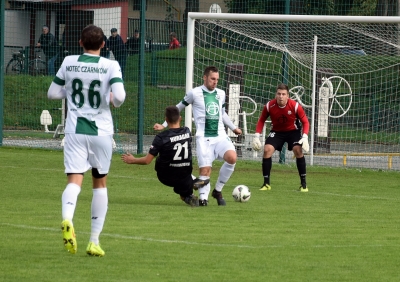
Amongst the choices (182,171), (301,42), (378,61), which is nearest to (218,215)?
(182,171)

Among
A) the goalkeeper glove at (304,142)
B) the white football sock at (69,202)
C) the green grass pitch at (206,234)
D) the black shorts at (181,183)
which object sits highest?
the goalkeeper glove at (304,142)

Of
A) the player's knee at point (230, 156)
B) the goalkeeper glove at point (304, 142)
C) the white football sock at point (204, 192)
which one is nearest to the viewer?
the white football sock at point (204, 192)

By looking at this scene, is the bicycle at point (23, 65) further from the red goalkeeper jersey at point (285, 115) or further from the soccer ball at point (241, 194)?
the soccer ball at point (241, 194)

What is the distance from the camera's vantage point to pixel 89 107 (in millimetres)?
8109

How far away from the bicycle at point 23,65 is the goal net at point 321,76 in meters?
5.54

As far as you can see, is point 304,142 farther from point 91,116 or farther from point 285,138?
point 91,116

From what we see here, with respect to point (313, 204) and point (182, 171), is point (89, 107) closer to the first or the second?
point (182, 171)

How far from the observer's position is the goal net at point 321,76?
765 inches

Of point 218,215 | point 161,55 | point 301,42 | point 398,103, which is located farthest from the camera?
point 161,55

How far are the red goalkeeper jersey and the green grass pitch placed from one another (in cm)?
106

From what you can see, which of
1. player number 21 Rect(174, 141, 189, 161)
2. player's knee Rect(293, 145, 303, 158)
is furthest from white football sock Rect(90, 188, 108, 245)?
player's knee Rect(293, 145, 303, 158)

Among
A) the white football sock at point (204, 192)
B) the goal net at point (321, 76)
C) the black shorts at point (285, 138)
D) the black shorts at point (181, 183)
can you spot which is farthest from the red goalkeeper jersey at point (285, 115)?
the goal net at point (321, 76)

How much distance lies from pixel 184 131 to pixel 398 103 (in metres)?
10.2

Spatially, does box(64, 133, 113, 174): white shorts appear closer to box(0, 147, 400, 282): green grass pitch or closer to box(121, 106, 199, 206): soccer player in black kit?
box(0, 147, 400, 282): green grass pitch
